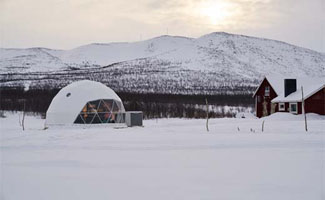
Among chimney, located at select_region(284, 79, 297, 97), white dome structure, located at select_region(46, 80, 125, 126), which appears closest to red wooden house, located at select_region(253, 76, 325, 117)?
chimney, located at select_region(284, 79, 297, 97)

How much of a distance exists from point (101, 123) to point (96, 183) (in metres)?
22.1

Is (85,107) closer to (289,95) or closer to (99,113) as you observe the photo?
(99,113)

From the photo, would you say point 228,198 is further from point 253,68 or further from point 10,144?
point 253,68

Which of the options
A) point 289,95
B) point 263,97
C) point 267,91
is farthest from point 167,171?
point 263,97

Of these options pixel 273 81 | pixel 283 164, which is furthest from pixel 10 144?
pixel 273 81

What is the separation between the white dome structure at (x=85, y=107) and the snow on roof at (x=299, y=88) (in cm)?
1706

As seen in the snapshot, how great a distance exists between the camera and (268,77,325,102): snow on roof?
36.4m

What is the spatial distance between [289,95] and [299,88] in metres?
1.49

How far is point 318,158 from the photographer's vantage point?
12086 mm

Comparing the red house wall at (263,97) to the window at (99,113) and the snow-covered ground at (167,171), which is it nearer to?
the window at (99,113)

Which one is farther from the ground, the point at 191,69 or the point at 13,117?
the point at 191,69

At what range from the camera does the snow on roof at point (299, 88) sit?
120ft

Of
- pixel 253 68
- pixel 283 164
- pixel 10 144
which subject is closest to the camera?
pixel 283 164

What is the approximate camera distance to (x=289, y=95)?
38656mm
